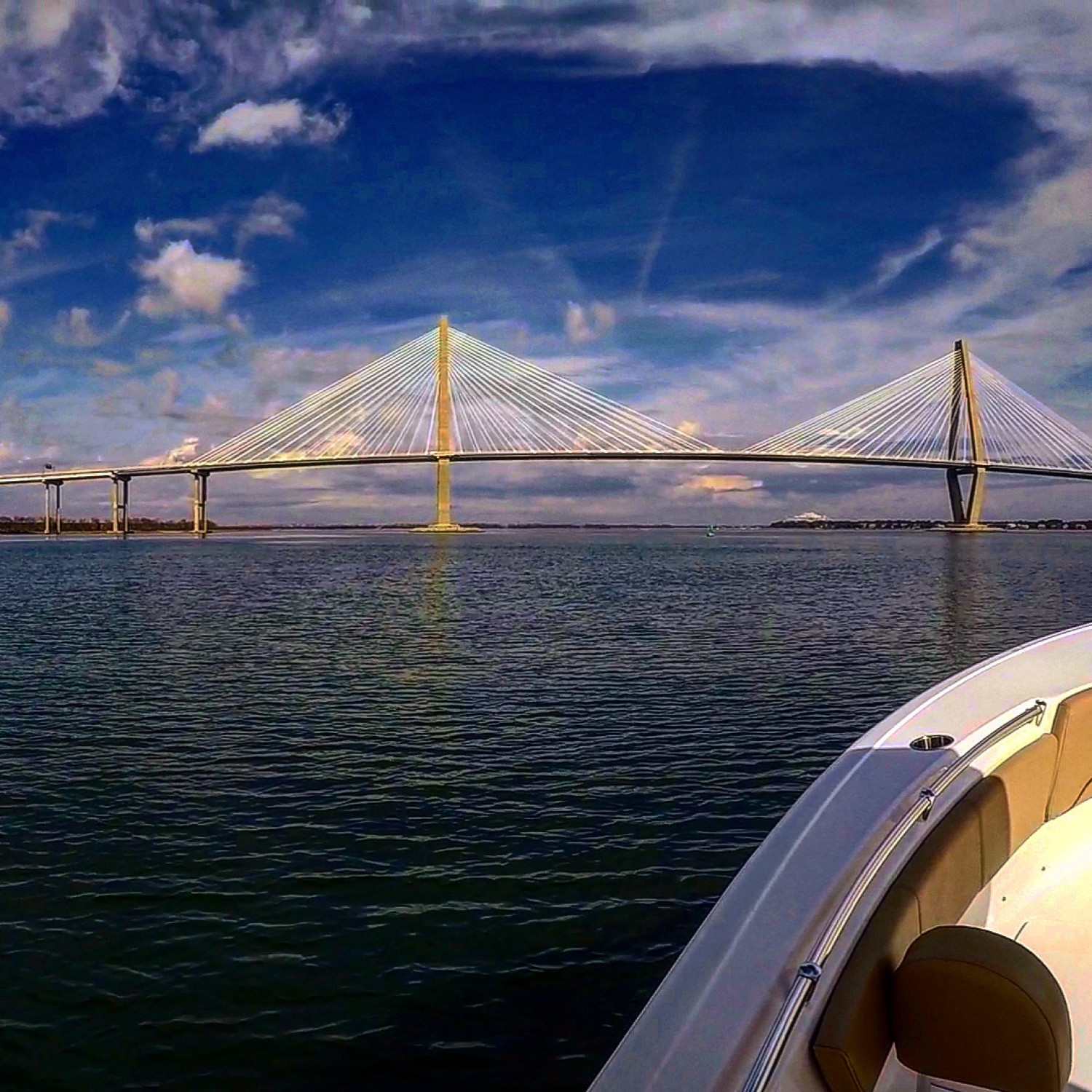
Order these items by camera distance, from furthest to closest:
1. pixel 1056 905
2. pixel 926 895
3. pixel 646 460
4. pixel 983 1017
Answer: pixel 646 460
pixel 1056 905
pixel 926 895
pixel 983 1017

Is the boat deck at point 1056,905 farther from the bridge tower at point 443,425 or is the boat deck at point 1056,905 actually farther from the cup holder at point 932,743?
the bridge tower at point 443,425

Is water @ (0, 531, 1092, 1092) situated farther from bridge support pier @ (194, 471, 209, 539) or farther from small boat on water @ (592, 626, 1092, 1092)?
bridge support pier @ (194, 471, 209, 539)

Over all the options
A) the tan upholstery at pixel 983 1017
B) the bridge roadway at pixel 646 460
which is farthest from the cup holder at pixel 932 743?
the bridge roadway at pixel 646 460

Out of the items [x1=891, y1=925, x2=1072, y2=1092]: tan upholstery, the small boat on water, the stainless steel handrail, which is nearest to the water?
the small boat on water

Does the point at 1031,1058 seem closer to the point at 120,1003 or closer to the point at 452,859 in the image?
the point at 120,1003

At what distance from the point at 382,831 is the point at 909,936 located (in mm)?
5450

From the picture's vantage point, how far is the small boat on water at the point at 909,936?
1896 millimetres

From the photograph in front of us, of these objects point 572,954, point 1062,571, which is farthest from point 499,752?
point 1062,571

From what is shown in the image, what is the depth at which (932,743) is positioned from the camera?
338 centimetres

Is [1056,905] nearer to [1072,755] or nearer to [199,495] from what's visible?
[1072,755]

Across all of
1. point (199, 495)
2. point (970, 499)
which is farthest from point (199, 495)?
point (970, 499)

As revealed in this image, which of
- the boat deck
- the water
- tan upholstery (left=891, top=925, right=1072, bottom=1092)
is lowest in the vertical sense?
the water

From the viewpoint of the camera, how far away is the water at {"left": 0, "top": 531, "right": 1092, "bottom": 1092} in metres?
4.62

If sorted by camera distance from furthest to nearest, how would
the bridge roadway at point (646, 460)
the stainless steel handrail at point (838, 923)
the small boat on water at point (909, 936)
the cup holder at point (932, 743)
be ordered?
1. the bridge roadway at point (646, 460)
2. the cup holder at point (932, 743)
3. the small boat on water at point (909, 936)
4. the stainless steel handrail at point (838, 923)
